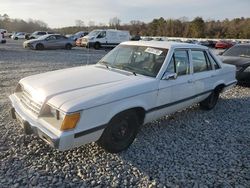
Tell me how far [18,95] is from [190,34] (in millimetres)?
68914

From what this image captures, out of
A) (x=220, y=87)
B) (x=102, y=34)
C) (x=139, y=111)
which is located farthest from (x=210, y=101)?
(x=102, y=34)

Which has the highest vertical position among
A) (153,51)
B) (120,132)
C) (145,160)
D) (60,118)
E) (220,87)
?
(153,51)

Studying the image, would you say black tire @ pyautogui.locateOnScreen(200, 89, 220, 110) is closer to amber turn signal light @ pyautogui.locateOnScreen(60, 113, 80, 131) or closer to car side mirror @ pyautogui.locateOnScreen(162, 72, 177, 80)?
car side mirror @ pyautogui.locateOnScreen(162, 72, 177, 80)

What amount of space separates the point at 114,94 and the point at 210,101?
3282 mm

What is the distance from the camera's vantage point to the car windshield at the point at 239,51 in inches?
366

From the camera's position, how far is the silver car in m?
22.0

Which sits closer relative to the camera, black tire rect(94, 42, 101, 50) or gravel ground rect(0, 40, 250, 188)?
gravel ground rect(0, 40, 250, 188)

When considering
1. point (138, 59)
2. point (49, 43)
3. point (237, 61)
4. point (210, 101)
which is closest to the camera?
point (138, 59)

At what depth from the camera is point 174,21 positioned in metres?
75.1

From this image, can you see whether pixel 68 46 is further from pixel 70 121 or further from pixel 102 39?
pixel 70 121

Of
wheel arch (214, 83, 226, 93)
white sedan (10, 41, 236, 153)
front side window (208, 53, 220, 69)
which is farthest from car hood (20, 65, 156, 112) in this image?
wheel arch (214, 83, 226, 93)

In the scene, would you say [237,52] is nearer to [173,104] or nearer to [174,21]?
[173,104]

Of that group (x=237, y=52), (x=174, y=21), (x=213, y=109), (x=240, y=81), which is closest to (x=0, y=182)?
(x=213, y=109)

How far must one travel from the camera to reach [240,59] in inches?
346
